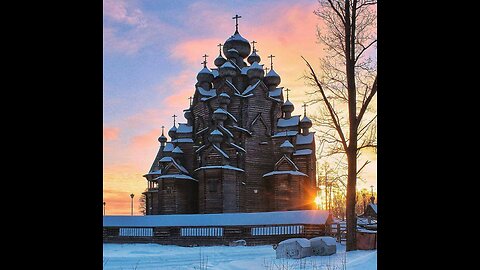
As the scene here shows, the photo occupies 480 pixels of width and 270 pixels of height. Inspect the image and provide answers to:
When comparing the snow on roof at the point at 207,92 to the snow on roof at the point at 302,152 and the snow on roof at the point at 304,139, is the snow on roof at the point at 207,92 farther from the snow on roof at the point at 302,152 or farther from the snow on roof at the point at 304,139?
the snow on roof at the point at 302,152

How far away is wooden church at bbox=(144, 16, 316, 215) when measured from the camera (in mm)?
30047

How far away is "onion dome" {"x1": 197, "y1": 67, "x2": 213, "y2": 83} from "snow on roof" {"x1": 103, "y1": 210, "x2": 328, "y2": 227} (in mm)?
12847

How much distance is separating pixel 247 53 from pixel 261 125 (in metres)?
6.60

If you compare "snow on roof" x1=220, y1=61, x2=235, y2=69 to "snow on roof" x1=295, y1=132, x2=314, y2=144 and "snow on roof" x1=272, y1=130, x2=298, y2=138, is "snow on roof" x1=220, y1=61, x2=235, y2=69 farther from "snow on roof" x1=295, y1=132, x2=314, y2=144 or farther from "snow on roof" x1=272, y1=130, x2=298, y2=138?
"snow on roof" x1=295, y1=132, x2=314, y2=144

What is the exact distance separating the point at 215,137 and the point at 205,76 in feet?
21.8

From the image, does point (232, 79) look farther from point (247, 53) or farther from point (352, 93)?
point (352, 93)

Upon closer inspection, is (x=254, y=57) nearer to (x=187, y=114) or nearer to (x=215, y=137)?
(x=187, y=114)

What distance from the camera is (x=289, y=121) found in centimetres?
3400

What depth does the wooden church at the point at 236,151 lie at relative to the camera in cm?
3005

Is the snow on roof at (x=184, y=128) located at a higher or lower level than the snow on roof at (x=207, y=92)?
lower

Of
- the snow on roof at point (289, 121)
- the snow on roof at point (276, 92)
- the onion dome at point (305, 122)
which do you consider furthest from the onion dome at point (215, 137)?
the onion dome at point (305, 122)
